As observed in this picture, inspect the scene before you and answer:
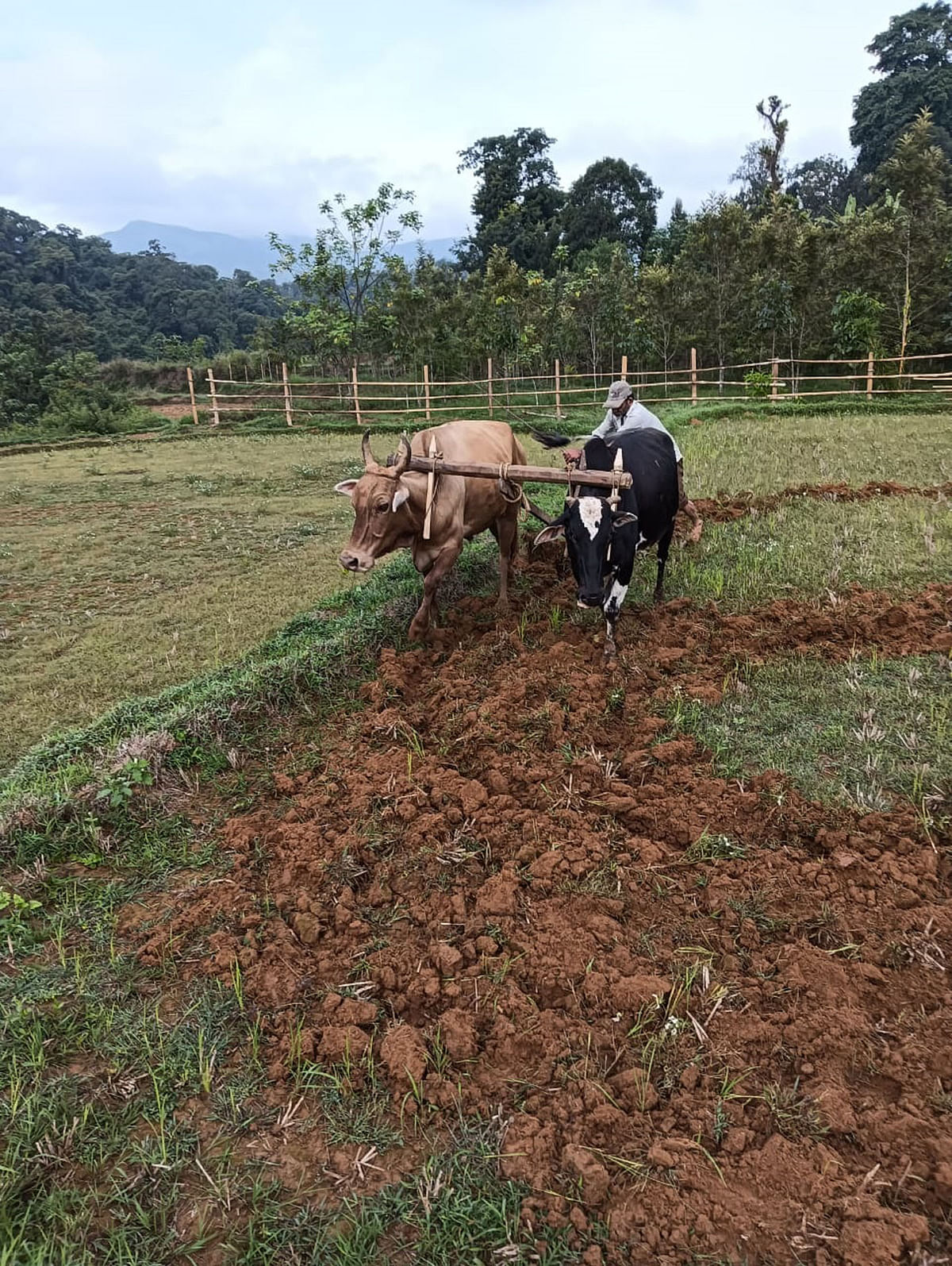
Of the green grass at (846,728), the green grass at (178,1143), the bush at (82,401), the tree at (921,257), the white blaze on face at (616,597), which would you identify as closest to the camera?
the green grass at (178,1143)

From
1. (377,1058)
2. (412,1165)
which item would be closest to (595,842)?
(377,1058)

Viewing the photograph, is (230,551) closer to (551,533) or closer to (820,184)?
(551,533)

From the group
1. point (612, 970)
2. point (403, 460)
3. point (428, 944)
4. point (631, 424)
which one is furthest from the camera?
point (631, 424)

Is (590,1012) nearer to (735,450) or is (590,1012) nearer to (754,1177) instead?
(754,1177)

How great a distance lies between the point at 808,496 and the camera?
968 centimetres

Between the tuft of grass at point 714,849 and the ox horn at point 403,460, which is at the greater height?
the ox horn at point 403,460

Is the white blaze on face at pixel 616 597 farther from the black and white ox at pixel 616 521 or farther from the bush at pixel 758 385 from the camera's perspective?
the bush at pixel 758 385

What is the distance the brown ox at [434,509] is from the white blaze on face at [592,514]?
1190 millimetres

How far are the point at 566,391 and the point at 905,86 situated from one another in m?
37.9

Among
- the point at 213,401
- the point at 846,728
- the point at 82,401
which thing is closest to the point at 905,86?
the point at 213,401

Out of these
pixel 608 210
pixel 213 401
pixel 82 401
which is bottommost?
pixel 213 401

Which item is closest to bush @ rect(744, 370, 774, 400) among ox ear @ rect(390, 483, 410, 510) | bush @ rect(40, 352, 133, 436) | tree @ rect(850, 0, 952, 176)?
ox ear @ rect(390, 483, 410, 510)

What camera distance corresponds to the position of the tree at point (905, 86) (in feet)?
141

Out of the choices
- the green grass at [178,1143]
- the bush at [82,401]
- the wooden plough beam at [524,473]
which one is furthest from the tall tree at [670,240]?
the green grass at [178,1143]
